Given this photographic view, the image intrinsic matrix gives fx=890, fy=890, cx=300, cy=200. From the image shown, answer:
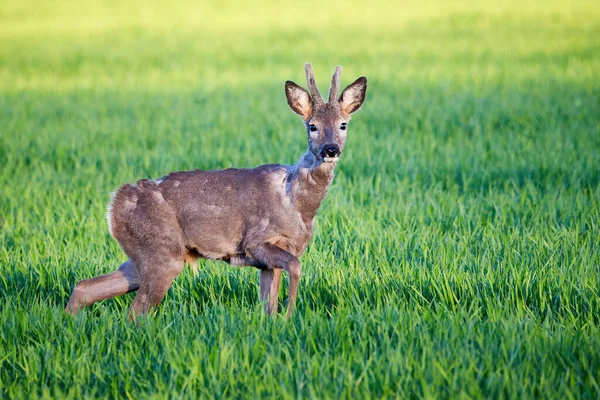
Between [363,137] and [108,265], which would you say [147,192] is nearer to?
[108,265]

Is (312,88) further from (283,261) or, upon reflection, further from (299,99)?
(283,261)

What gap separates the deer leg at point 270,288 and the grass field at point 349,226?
19cm

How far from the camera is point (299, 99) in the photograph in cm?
609

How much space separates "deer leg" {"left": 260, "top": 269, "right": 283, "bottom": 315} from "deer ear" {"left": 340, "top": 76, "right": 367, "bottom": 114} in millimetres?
1228

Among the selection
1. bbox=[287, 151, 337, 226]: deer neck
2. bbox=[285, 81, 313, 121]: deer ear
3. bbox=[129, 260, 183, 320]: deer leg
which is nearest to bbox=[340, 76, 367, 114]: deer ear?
bbox=[285, 81, 313, 121]: deer ear

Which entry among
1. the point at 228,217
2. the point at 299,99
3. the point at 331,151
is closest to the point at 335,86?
the point at 299,99

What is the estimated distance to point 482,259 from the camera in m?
6.86

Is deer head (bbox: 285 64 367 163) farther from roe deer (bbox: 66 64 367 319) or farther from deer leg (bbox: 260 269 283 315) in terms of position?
deer leg (bbox: 260 269 283 315)

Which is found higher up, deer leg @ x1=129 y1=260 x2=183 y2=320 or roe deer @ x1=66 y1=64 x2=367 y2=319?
roe deer @ x1=66 y1=64 x2=367 y2=319

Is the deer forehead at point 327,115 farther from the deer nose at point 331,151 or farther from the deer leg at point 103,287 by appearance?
the deer leg at point 103,287

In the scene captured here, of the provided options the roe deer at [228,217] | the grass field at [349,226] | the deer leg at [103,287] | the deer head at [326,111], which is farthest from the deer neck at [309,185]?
the deer leg at [103,287]

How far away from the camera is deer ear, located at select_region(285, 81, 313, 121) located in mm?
6047

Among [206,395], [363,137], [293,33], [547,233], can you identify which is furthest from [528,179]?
[293,33]

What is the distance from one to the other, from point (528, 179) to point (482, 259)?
343cm
